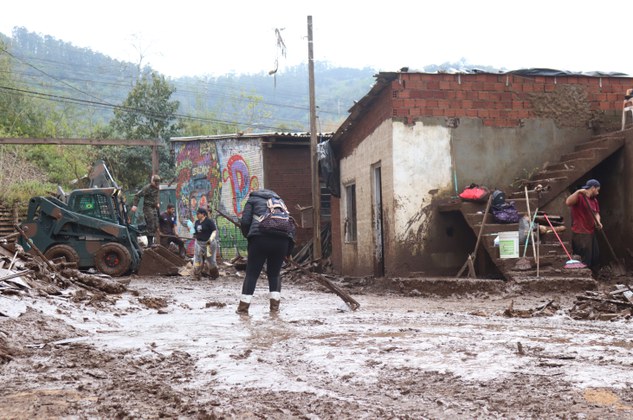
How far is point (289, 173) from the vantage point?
89.8 feet

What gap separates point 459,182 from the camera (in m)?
13.9

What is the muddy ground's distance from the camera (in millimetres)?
3803

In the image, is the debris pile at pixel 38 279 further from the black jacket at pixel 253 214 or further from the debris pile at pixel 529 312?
the debris pile at pixel 529 312

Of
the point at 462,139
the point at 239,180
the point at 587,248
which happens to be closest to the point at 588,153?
the point at 587,248

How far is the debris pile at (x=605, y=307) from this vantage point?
7848mm

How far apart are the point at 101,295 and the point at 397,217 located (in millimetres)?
5979

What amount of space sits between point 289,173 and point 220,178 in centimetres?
333

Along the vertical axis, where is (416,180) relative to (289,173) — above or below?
below

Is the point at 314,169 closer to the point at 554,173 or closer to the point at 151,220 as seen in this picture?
the point at 151,220

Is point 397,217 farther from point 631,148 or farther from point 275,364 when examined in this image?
point 275,364

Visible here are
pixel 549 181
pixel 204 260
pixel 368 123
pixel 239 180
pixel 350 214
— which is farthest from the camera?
pixel 239 180

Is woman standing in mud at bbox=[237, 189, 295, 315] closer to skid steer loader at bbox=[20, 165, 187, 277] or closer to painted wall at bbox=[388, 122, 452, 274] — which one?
painted wall at bbox=[388, 122, 452, 274]

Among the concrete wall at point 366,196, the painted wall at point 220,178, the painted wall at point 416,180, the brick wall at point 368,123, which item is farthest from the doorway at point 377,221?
the painted wall at point 220,178

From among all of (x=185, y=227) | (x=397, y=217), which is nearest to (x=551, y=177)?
(x=397, y=217)
